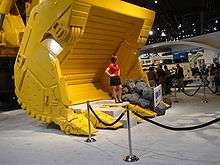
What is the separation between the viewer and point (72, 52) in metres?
6.67

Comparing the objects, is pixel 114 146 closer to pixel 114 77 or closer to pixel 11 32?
pixel 114 77

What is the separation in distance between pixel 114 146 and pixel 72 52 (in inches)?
101

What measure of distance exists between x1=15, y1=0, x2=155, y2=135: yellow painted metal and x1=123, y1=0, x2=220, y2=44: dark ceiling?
793cm

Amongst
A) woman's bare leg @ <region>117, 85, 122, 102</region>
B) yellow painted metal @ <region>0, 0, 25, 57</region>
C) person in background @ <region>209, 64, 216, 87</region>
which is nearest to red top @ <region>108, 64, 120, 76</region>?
woman's bare leg @ <region>117, 85, 122, 102</region>

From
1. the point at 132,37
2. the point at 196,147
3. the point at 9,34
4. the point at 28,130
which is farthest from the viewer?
the point at 9,34

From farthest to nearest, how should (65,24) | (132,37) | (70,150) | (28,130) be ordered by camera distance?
(132,37)
(28,130)
(65,24)
(70,150)

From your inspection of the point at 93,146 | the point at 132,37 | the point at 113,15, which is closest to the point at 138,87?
the point at 132,37

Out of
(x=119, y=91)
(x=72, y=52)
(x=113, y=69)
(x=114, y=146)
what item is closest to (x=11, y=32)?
(x=72, y=52)

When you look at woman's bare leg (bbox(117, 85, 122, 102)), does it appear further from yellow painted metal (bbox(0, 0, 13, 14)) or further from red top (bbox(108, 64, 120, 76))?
yellow painted metal (bbox(0, 0, 13, 14))

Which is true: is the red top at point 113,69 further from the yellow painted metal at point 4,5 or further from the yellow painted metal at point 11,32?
the yellow painted metal at point 11,32

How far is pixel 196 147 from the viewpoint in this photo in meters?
4.43

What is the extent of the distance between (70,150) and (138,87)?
3161 millimetres

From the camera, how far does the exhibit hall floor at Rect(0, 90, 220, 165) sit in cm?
409

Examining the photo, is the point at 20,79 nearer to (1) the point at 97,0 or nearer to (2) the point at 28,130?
(2) the point at 28,130
